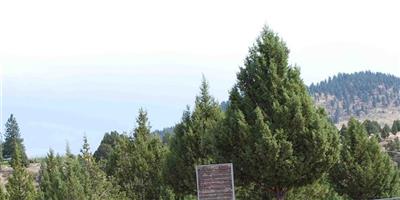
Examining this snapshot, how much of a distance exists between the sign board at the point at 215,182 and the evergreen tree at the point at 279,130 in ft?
7.56

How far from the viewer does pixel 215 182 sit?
15.6m

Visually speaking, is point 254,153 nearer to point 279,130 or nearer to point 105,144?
point 279,130

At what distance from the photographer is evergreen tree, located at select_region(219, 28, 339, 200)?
698 inches

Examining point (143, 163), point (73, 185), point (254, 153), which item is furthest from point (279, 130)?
point (73, 185)

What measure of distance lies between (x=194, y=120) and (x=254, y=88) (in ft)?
23.6

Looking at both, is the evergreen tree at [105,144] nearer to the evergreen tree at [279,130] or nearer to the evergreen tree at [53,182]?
the evergreen tree at [53,182]

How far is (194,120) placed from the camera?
Result: 1018 inches

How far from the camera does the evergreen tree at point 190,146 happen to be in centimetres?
2508

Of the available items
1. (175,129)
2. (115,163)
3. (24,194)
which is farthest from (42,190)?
(175,129)

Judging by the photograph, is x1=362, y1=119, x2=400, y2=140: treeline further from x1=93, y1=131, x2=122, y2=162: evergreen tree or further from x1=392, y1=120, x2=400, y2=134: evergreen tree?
x1=93, y1=131, x2=122, y2=162: evergreen tree

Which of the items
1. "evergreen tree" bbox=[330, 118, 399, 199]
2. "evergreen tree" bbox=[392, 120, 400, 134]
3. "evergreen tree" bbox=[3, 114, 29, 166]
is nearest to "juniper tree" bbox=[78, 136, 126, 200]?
"evergreen tree" bbox=[330, 118, 399, 199]

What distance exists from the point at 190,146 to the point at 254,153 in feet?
25.3

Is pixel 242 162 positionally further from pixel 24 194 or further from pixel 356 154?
pixel 24 194

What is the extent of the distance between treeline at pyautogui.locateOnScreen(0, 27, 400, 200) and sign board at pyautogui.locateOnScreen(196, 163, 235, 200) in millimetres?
2301
